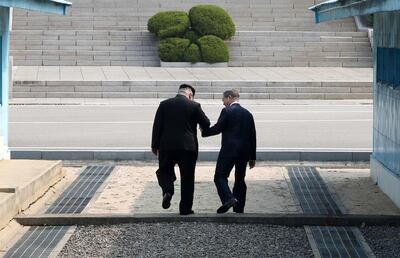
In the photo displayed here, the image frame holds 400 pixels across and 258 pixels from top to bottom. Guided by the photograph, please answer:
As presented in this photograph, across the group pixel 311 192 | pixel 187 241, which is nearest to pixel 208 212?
pixel 187 241

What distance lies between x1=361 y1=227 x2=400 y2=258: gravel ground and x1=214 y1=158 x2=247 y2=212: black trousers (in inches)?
58.1

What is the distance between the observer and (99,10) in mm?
40406

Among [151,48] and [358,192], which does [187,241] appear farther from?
[151,48]

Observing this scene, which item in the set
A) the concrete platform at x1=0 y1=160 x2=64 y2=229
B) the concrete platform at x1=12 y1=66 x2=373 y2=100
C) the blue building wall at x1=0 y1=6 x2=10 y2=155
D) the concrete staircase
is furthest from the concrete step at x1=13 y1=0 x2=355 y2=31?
the concrete platform at x1=0 y1=160 x2=64 y2=229

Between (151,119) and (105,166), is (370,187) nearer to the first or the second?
(105,166)

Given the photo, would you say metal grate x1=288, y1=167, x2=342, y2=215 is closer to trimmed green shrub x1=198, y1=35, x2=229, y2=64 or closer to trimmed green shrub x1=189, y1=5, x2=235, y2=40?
trimmed green shrub x1=198, y1=35, x2=229, y2=64

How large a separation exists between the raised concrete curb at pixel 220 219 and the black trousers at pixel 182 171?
27cm

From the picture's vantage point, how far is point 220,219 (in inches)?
470

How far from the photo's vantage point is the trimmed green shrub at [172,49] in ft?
115

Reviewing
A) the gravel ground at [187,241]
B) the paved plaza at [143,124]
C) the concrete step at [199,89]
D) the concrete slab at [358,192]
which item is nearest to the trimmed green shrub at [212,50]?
the concrete step at [199,89]

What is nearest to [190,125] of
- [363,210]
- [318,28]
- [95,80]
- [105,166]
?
[363,210]

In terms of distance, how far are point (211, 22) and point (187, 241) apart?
25139 mm

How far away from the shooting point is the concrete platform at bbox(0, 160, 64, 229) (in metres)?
11.8

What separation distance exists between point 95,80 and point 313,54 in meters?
8.95
